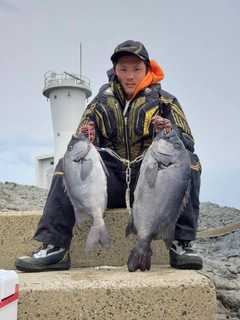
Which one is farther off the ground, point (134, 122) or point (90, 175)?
point (134, 122)

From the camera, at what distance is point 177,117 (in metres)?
3.43

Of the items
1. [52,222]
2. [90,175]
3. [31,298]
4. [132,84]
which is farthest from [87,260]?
[132,84]

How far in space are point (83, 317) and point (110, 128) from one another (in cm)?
170

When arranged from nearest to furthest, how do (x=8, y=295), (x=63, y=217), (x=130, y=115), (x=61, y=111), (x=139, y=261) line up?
(x=8, y=295), (x=139, y=261), (x=63, y=217), (x=130, y=115), (x=61, y=111)

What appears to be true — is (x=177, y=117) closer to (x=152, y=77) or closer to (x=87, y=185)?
(x=152, y=77)

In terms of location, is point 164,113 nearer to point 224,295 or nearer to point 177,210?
point 177,210

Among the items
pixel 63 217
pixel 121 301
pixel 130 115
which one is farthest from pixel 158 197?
pixel 130 115

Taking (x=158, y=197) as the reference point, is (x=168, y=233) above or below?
below

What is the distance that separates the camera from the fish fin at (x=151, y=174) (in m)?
2.74

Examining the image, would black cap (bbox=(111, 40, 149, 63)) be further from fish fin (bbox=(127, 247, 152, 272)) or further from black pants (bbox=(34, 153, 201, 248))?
fish fin (bbox=(127, 247, 152, 272))

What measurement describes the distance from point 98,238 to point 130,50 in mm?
1626

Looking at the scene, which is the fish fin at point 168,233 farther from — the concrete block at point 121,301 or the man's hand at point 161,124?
the man's hand at point 161,124

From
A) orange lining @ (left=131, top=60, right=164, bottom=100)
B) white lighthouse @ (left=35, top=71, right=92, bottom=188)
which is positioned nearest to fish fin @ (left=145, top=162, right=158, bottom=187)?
orange lining @ (left=131, top=60, right=164, bottom=100)

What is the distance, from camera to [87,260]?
11.9 ft
